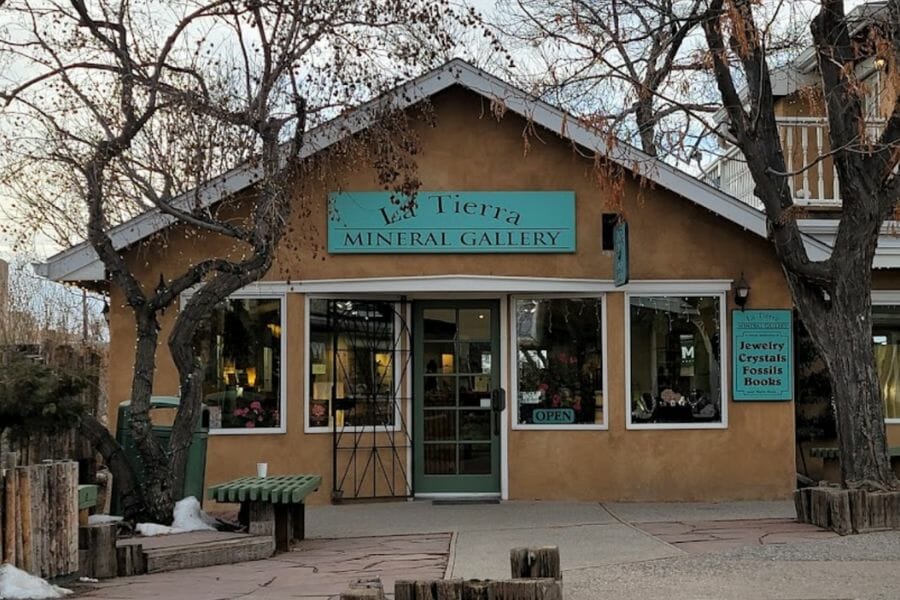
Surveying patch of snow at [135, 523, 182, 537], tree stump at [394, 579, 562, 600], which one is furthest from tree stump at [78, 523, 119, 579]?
tree stump at [394, 579, 562, 600]

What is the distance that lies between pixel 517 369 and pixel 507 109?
3108mm

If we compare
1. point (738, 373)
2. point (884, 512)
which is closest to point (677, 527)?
point (884, 512)

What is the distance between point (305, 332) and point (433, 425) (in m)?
1.91

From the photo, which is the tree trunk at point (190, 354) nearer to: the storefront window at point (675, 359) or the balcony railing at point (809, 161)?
the storefront window at point (675, 359)

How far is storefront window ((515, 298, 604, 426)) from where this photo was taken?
12656 millimetres

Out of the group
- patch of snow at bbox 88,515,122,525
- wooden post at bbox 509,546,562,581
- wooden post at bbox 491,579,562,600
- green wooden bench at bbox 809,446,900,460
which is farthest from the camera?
green wooden bench at bbox 809,446,900,460

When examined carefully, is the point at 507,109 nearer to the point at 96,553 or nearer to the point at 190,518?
the point at 190,518

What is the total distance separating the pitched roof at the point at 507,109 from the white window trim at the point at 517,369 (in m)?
1.66

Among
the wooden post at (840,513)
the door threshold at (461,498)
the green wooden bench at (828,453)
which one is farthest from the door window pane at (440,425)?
the wooden post at (840,513)

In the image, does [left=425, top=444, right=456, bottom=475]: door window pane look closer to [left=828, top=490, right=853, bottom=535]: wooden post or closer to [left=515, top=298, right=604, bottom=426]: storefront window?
[left=515, top=298, right=604, bottom=426]: storefront window

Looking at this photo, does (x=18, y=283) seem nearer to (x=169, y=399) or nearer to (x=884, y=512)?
(x=169, y=399)

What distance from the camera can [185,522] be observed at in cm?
937

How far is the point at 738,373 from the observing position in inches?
492

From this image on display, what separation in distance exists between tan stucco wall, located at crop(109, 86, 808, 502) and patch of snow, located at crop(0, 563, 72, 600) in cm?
506
